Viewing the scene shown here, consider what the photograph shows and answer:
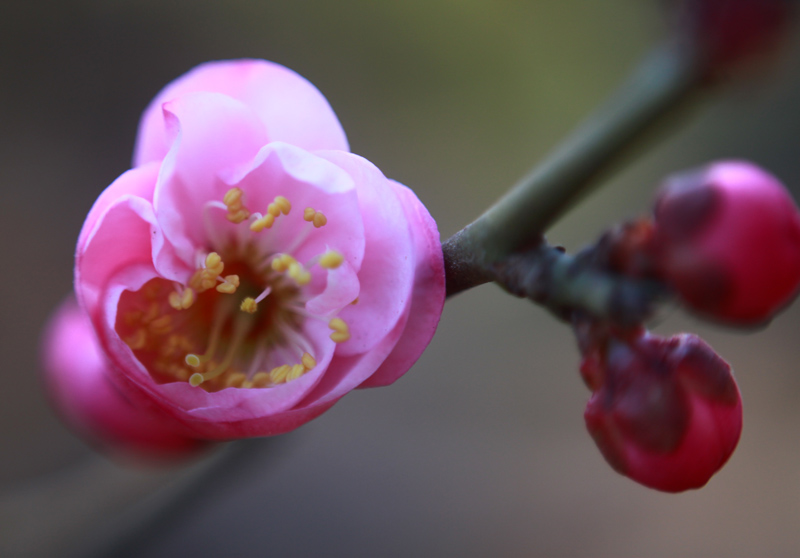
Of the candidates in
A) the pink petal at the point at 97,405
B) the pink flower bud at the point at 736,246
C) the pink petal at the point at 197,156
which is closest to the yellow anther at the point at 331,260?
the pink petal at the point at 197,156

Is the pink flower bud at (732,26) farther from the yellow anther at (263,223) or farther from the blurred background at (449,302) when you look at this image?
the blurred background at (449,302)

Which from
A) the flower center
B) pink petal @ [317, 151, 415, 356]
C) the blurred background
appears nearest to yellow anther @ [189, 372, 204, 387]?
the flower center

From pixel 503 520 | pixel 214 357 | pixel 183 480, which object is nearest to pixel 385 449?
pixel 503 520

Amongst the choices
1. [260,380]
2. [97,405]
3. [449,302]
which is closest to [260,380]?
[260,380]

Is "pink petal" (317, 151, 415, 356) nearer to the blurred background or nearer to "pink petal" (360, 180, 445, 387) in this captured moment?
"pink petal" (360, 180, 445, 387)

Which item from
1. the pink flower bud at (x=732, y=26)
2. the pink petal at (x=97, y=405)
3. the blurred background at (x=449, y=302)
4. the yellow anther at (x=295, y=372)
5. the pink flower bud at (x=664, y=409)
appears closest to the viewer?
the pink flower bud at (x=732, y=26)
